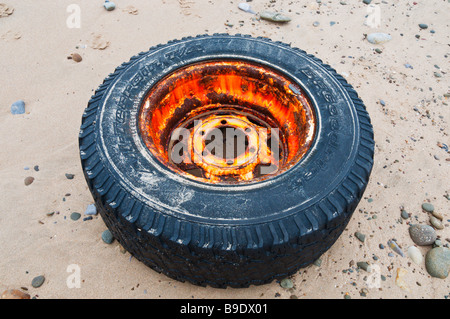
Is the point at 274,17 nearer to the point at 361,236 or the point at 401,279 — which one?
the point at 361,236

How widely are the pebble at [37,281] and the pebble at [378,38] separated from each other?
155 inches

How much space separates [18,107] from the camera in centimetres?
303

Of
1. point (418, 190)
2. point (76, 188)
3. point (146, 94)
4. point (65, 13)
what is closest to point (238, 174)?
point (146, 94)

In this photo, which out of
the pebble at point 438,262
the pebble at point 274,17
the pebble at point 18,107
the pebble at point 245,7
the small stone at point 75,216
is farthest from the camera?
the pebble at point 245,7

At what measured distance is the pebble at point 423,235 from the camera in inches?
87.7

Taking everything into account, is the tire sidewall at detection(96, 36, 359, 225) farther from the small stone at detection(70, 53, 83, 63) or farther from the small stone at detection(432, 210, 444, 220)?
the small stone at detection(70, 53, 83, 63)

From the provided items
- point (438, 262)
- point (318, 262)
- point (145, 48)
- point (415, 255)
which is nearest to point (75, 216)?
point (318, 262)

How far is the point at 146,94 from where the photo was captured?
2.06 meters

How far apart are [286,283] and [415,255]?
89 cm

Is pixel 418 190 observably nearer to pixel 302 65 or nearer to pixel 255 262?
pixel 302 65

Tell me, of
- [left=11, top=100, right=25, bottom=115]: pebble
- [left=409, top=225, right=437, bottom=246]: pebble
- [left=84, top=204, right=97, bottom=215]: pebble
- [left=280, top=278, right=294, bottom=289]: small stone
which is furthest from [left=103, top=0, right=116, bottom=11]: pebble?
[left=409, top=225, right=437, bottom=246]: pebble

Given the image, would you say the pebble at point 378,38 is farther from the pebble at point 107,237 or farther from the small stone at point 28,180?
the small stone at point 28,180

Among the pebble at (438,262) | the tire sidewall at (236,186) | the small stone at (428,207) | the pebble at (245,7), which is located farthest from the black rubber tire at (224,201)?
the pebble at (245,7)

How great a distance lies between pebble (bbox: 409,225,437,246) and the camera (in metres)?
2.23
